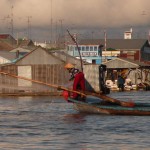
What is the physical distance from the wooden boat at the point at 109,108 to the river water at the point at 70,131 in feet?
0.84

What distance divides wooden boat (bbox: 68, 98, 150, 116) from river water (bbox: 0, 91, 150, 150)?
26cm

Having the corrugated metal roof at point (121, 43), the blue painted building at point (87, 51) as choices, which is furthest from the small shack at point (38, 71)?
the corrugated metal roof at point (121, 43)

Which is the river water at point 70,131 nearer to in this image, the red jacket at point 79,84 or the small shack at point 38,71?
the red jacket at point 79,84

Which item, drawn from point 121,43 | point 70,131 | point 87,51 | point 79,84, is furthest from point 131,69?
point 121,43

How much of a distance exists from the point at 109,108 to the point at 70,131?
5216 mm

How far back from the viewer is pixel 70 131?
2009 cm

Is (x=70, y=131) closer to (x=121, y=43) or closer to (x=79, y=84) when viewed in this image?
(x=79, y=84)

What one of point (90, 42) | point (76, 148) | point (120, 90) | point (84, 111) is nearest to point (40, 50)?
point (120, 90)

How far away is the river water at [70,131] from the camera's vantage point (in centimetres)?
1691

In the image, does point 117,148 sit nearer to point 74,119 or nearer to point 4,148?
point 4,148

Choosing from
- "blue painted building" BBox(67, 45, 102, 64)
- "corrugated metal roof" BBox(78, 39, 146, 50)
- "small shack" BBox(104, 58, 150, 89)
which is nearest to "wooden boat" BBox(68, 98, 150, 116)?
"small shack" BBox(104, 58, 150, 89)

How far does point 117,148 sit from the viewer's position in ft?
53.4

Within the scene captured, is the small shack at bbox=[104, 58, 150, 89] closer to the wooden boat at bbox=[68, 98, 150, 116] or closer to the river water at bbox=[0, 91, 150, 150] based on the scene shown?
the river water at bbox=[0, 91, 150, 150]

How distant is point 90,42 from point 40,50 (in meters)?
66.0
